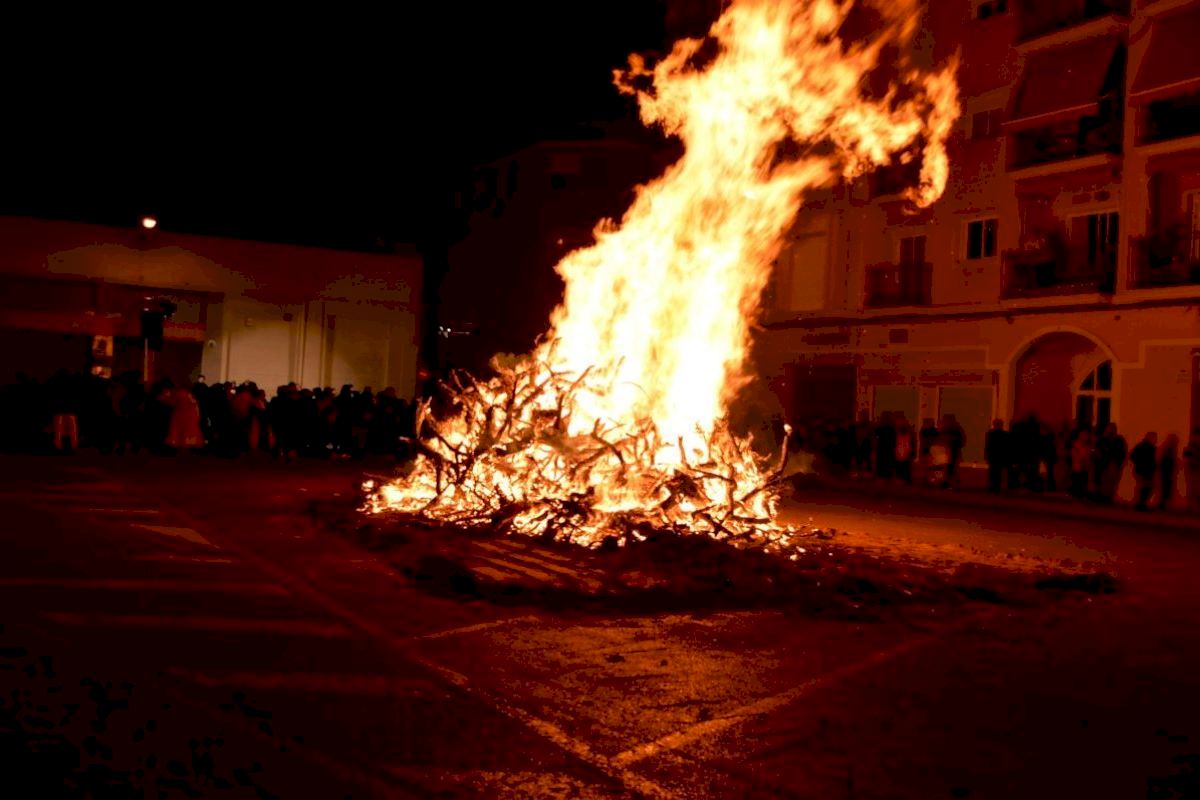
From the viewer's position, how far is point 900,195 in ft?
87.6

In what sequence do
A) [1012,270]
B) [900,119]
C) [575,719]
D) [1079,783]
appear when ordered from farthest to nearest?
[900,119]
[1012,270]
[575,719]
[1079,783]

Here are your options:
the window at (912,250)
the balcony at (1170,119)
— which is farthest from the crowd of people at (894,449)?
the balcony at (1170,119)

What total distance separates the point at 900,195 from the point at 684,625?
21356mm

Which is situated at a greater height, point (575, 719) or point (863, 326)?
point (863, 326)

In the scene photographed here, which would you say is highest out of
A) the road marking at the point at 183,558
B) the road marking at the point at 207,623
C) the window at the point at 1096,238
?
the window at the point at 1096,238

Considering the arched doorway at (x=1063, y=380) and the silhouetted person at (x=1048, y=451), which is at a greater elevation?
the arched doorway at (x=1063, y=380)

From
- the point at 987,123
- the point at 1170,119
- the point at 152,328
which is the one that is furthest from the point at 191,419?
the point at 1170,119

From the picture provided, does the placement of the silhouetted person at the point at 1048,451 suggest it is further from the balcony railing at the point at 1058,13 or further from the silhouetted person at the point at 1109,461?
the balcony railing at the point at 1058,13

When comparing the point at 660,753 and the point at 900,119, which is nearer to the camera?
the point at 660,753

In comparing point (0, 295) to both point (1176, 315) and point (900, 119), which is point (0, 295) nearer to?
point (900, 119)

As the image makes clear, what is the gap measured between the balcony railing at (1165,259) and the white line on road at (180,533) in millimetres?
18144

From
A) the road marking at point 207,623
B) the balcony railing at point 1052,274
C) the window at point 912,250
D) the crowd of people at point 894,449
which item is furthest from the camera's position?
the window at point 912,250

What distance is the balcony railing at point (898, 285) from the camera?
86.2 feet

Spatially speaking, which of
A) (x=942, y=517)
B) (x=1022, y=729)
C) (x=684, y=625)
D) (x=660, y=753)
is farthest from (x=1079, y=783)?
(x=942, y=517)
